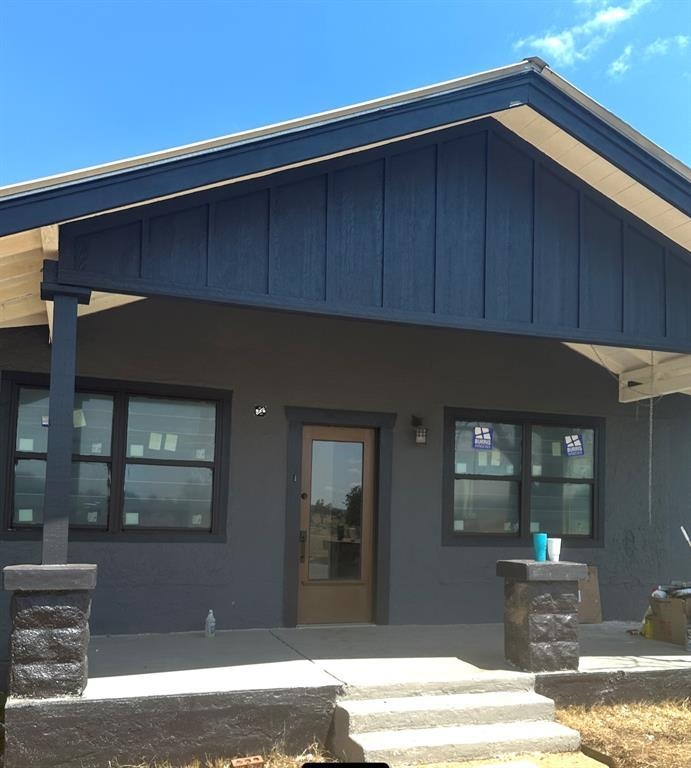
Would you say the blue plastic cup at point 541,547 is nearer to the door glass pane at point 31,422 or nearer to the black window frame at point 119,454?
the black window frame at point 119,454

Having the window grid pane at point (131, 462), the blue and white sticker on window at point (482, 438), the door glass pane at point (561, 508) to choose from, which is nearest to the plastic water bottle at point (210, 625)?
the window grid pane at point (131, 462)

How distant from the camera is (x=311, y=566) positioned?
8.09 meters

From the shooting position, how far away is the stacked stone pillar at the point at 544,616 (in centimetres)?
617

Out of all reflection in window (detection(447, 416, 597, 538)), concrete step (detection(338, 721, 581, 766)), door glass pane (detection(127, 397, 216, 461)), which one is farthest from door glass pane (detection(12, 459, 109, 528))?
reflection in window (detection(447, 416, 597, 538))

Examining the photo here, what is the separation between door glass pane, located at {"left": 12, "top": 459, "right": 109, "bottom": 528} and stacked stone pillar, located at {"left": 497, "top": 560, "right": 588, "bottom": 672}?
3763mm

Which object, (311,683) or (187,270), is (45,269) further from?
(311,683)

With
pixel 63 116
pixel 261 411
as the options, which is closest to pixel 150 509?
pixel 261 411

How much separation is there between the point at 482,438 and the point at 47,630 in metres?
5.20

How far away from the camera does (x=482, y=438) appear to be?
882cm

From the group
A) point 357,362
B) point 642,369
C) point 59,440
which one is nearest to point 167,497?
point 357,362

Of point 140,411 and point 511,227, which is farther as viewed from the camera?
point 140,411

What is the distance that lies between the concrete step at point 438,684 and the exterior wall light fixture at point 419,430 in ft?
9.23

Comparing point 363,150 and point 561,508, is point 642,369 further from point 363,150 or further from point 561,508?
point 363,150

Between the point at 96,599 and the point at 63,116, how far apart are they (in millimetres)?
15268
